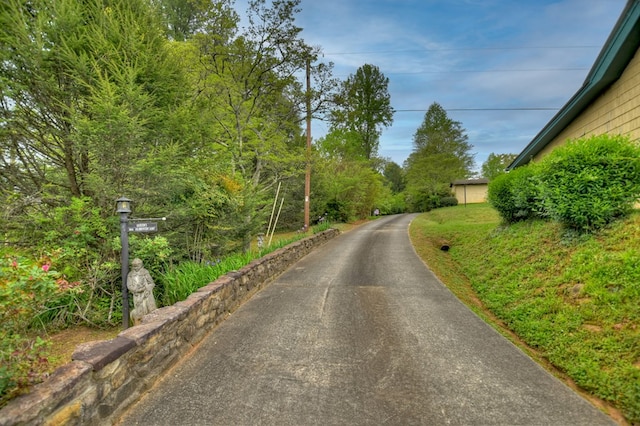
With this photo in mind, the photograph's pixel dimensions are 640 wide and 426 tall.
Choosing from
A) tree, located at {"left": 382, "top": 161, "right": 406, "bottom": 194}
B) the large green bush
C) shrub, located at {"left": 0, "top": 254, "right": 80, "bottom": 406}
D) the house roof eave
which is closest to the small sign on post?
shrub, located at {"left": 0, "top": 254, "right": 80, "bottom": 406}

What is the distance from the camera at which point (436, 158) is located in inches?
1232

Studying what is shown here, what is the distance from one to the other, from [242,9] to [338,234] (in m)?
10.0

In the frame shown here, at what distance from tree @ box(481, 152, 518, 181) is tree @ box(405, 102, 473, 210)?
11640mm

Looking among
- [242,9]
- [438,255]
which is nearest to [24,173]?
[242,9]

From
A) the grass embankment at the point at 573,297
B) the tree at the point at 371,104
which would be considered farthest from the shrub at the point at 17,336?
the tree at the point at 371,104

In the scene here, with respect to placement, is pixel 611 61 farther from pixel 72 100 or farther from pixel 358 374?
pixel 72 100

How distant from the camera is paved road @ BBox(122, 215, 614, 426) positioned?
2.30m

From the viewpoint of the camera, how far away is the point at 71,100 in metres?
4.59

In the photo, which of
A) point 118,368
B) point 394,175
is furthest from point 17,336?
point 394,175

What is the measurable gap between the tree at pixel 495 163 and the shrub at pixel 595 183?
145 ft

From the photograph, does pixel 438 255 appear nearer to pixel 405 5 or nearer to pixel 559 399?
pixel 559 399

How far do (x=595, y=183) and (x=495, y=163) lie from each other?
48258 millimetres

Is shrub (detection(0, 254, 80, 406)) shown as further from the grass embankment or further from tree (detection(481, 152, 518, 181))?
tree (detection(481, 152, 518, 181))

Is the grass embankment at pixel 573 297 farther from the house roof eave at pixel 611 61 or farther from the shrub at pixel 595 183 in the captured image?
the house roof eave at pixel 611 61
